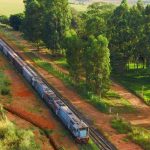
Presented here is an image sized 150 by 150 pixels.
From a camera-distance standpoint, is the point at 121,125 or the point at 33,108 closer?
the point at 121,125

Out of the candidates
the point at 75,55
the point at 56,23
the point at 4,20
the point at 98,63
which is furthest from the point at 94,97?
the point at 4,20

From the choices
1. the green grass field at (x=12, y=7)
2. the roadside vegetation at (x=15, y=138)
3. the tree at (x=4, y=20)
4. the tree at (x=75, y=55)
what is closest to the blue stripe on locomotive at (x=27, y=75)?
the tree at (x=75, y=55)

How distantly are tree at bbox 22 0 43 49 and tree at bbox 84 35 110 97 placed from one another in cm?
3400

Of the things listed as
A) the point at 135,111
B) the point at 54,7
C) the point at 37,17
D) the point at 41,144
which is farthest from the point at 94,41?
the point at 37,17

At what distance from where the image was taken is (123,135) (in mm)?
53344

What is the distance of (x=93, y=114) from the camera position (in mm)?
60469

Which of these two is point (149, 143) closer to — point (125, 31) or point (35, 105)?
point (35, 105)

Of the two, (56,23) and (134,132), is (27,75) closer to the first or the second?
(56,23)

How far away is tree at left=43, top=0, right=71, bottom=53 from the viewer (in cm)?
9156

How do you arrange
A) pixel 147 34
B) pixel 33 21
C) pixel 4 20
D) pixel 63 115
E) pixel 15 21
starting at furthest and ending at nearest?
pixel 4 20 < pixel 15 21 < pixel 33 21 < pixel 147 34 < pixel 63 115

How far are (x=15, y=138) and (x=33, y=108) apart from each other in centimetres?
1535

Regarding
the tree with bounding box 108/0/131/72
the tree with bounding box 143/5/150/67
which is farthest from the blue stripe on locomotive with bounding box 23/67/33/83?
the tree with bounding box 143/5/150/67

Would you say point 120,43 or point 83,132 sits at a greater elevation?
point 120,43

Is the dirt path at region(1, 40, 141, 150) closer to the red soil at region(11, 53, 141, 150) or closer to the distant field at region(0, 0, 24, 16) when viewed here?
the red soil at region(11, 53, 141, 150)
